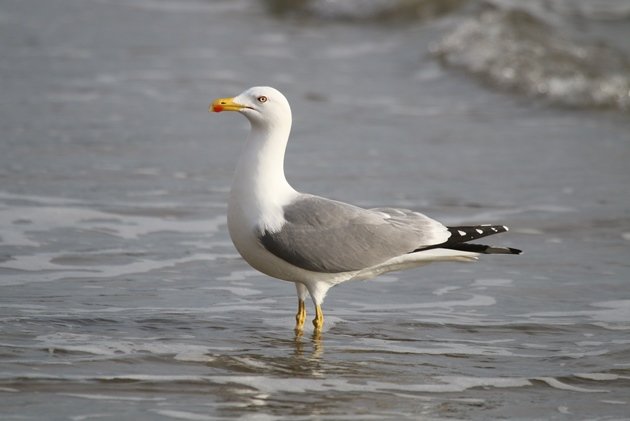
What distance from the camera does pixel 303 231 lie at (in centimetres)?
664

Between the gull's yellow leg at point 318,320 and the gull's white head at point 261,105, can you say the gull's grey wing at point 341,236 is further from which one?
the gull's white head at point 261,105

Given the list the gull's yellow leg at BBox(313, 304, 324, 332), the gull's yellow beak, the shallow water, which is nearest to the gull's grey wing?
the gull's yellow leg at BBox(313, 304, 324, 332)

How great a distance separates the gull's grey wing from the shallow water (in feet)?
1.55

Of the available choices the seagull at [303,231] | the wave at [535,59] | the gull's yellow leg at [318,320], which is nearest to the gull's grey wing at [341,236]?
the seagull at [303,231]

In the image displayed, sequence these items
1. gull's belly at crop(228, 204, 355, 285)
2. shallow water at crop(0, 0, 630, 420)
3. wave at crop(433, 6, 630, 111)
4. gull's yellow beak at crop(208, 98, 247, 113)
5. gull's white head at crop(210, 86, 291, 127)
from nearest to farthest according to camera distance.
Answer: shallow water at crop(0, 0, 630, 420) < gull's belly at crop(228, 204, 355, 285) < gull's yellow beak at crop(208, 98, 247, 113) < gull's white head at crop(210, 86, 291, 127) < wave at crop(433, 6, 630, 111)

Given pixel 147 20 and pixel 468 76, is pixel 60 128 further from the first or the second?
pixel 147 20

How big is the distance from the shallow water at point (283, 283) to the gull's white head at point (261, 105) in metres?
1.21

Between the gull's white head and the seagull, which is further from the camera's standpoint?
the gull's white head

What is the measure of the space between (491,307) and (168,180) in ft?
13.4

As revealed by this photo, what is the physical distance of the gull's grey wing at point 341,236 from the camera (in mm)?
6574

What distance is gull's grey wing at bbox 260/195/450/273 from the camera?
6.57 meters

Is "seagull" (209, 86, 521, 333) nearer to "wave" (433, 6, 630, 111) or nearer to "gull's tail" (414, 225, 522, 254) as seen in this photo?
"gull's tail" (414, 225, 522, 254)

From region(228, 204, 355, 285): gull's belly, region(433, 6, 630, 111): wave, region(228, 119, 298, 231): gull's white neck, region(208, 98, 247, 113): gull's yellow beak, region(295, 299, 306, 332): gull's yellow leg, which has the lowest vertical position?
region(295, 299, 306, 332): gull's yellow leg

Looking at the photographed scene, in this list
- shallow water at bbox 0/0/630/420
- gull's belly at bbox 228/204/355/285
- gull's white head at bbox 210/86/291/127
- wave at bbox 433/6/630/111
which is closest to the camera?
shallow water at bbox 0/0/630/420
